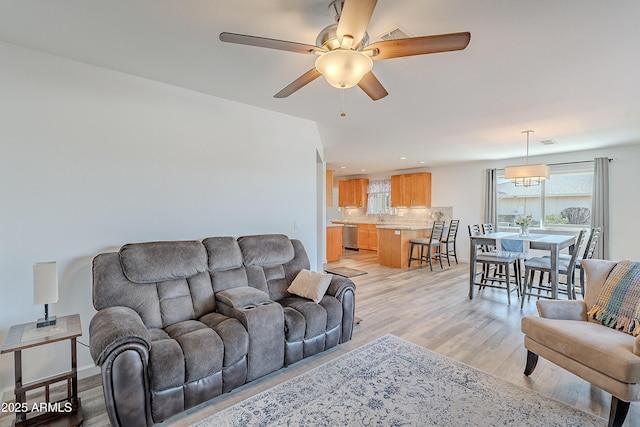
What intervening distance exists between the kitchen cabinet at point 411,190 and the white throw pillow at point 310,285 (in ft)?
19.5

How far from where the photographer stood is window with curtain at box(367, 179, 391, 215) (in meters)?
9.44

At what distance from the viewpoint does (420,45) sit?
61.0 inches

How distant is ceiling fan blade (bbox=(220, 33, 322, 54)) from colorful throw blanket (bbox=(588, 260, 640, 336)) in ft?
9.19

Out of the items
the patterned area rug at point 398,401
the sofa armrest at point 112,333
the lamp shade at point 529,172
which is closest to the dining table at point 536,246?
the lamp shade at point 529,172

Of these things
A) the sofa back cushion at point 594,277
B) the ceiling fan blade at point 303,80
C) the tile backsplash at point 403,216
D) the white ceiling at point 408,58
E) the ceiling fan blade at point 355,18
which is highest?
the white ceiling at point 408,58

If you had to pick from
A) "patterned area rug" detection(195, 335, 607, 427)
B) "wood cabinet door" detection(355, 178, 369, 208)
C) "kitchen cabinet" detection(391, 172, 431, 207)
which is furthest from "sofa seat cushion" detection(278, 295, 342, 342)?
"wood cabinet door" detection(355, 178, 369, 208)

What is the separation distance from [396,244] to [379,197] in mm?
3326

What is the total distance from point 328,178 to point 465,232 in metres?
3.75

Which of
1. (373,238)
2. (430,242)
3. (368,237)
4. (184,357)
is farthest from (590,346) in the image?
(368,237)

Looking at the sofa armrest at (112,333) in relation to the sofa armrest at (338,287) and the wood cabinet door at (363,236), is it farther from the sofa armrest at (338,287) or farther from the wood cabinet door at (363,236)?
the wood cabinet door at (363,236)

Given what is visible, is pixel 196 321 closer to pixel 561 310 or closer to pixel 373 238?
pixel 561 310

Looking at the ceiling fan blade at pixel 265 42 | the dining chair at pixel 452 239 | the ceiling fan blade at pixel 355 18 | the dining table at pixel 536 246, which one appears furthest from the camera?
the dining chair at pixel 452 239

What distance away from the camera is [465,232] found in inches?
292

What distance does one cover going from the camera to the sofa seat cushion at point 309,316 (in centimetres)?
244
